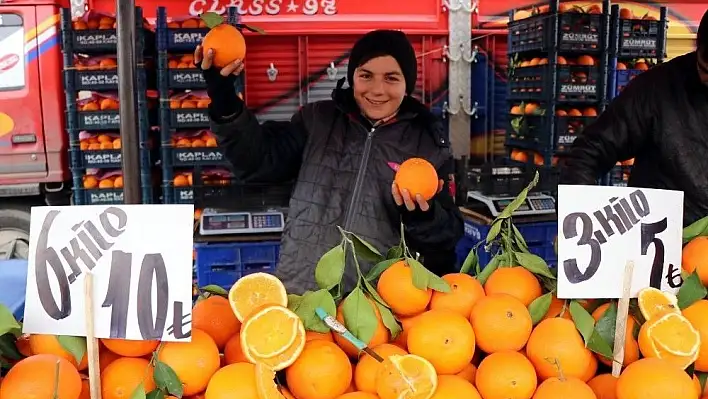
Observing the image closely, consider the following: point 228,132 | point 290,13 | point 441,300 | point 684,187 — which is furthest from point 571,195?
point 290,13

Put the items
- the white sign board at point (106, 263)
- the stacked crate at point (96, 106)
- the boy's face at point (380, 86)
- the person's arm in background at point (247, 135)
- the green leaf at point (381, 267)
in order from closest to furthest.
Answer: the white sign board at point (106, 263) → the green leaf at point (381, 267) → the person's arm in background at point (247, 135) → the boy's face at point (380, 86) → the stacked crate at point (96, 106)

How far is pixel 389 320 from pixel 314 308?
0.14 metres

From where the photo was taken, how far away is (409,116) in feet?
6.73

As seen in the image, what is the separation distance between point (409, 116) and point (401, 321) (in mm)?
999

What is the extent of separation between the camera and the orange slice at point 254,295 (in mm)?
1148

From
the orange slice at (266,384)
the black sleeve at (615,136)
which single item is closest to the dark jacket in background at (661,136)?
the black sleeve at (615,136)

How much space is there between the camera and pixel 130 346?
106 centimetres

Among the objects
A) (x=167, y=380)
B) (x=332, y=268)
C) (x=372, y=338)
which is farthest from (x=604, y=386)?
(x=167, y=380)

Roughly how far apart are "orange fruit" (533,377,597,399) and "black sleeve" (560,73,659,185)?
1.27 metres

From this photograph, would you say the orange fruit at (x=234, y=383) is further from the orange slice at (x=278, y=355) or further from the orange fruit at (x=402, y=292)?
the orange fruit at (x=402, y=292)

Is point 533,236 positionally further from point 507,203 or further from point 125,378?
point 125,378

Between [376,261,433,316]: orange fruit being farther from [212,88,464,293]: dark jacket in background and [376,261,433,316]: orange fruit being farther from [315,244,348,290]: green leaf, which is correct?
[212,88,464,293]: dark jacket in background

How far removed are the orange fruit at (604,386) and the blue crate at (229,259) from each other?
235cm

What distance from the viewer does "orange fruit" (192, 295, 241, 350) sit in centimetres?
117
